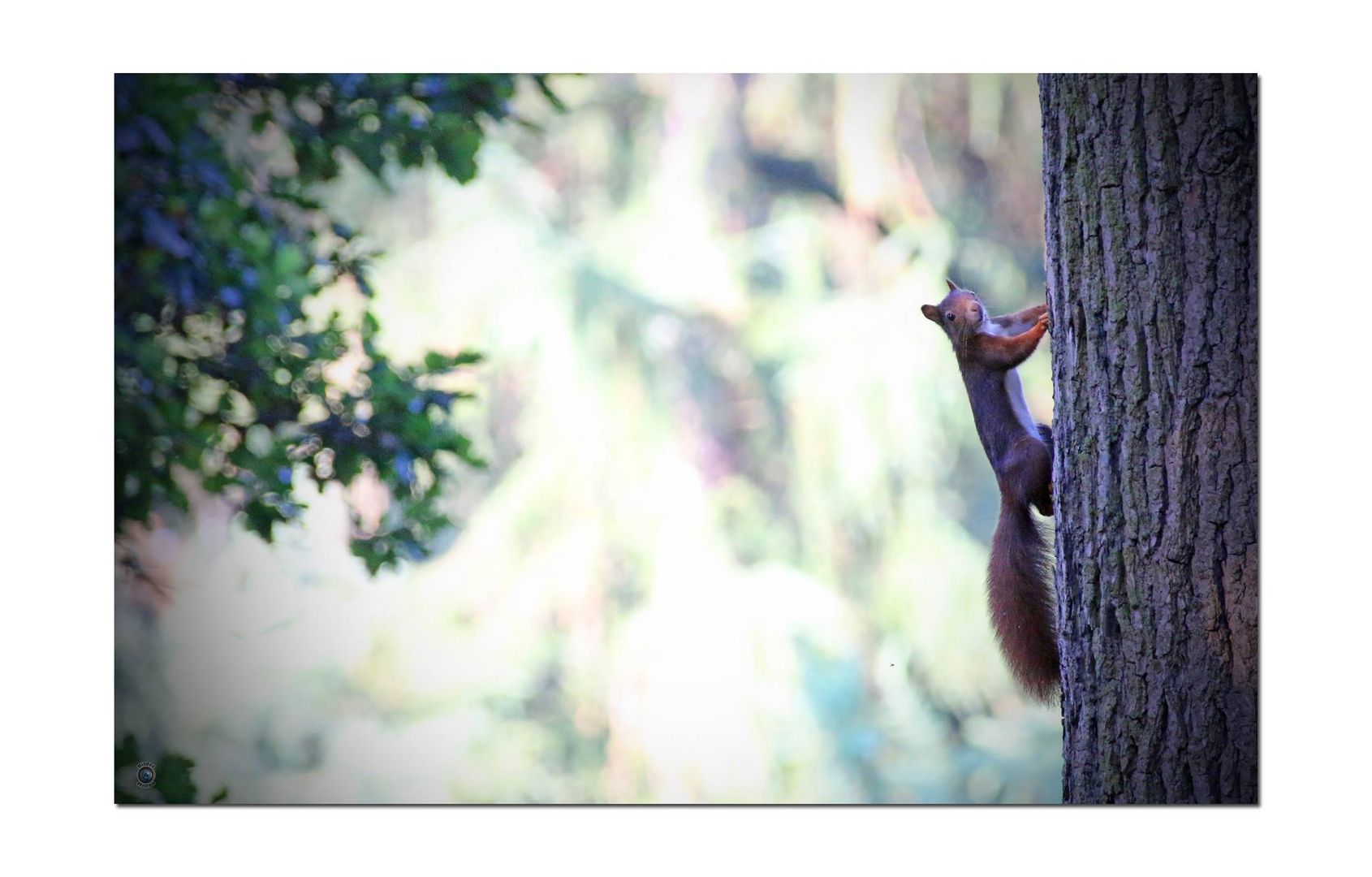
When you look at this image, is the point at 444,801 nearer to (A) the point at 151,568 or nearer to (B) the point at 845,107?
(A) the point at 151,568

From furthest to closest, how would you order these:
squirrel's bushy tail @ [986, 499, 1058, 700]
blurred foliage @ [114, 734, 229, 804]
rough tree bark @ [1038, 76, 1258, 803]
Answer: blurred foliage @ [114, 734, 229, 804] → squirrel's bushy tail @ [986, 499, 1058, 700] → rough tree bark @ [1038, 76, 1258, 803]

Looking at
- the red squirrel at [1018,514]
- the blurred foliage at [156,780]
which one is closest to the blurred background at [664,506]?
the blurred foliage at [156,780]

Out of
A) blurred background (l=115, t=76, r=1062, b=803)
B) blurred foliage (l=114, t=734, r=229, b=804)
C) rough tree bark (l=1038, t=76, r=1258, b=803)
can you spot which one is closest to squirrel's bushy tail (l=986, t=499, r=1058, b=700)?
rough tree bark (l=1038, t=76, r=1258, b=803)

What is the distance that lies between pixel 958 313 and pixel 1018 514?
44 cm

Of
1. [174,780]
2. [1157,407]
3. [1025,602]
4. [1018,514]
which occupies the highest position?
[1157,407]

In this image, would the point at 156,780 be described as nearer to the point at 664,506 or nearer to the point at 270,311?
the point at 270,311

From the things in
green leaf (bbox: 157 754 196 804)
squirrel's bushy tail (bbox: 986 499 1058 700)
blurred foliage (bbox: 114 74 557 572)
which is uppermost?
blurred foliage (bbox: 114 74 557 572)

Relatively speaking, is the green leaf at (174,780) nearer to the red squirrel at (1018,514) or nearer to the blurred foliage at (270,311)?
the blurred foliage at (270,311)

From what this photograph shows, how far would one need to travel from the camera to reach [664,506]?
2.52 m

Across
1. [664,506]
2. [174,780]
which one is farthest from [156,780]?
[664,506]

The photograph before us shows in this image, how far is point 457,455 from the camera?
91.6 inches

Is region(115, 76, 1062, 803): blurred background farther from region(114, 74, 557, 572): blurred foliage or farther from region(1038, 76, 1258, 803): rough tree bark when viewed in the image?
region(1038, 76, 1258, 803): rough tree bark

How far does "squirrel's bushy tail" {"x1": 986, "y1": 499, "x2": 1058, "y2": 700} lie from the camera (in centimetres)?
213

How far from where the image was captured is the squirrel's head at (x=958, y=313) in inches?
92.0
